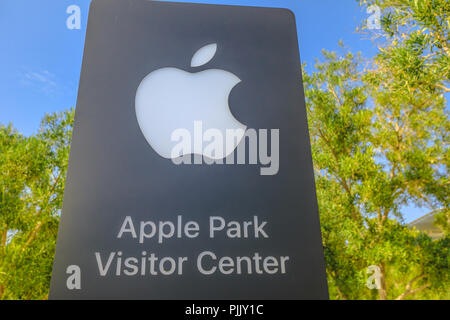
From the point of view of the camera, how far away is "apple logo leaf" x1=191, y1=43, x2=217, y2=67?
1305 mm

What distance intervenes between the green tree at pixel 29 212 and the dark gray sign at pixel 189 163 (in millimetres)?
3611

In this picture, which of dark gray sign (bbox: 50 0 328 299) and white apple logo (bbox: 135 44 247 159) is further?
white apple logo (bbox: 135 44 247 159)

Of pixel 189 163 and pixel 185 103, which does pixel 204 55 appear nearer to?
pixel 185 103

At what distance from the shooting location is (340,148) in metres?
5.80

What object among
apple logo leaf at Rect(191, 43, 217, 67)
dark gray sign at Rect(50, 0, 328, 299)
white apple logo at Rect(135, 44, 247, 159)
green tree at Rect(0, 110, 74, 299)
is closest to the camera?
dark gray sign at Rect(50, 0, 328, 299)

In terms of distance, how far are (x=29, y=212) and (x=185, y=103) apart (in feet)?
13.8

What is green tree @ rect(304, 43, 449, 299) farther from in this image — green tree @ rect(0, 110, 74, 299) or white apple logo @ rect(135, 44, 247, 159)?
green tree @ rect(0, 110, 74, 299)

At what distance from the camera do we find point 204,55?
1.32 metres

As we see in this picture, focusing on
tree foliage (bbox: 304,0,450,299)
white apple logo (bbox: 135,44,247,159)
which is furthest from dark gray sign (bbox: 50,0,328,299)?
tree foliage (bbox: 304,0,450,299)

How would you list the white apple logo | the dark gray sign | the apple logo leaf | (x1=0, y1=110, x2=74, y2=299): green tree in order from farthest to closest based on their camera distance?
(x1=0, y1=110, x2=74, y2=299): green tree
the apple logo leaf
the white apple logo
the dark gray sign

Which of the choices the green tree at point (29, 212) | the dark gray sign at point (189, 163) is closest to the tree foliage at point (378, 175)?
the dark gray sign at point (189, 163)

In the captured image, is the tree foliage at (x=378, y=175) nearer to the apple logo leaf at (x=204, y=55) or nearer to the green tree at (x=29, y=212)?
the apple logo leaf at (x=204, y=55)
